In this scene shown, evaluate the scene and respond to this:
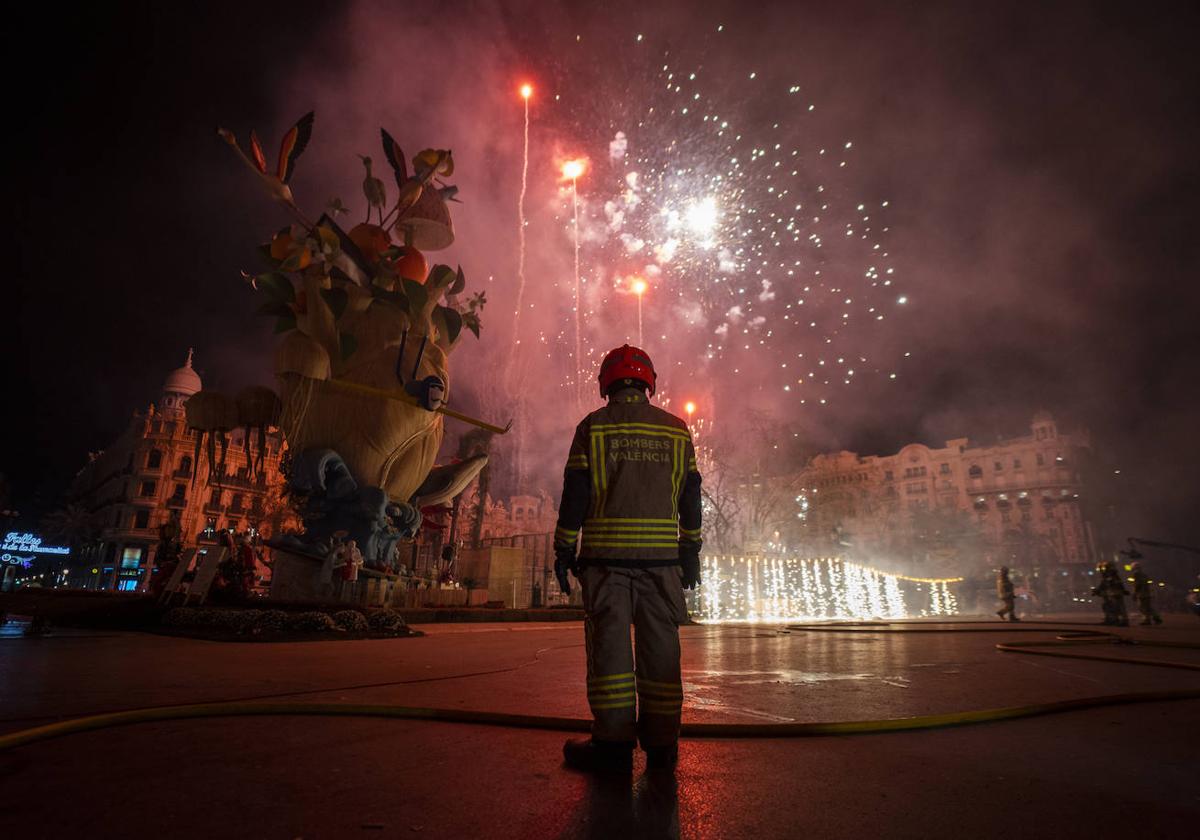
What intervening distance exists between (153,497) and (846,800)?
61644 millimetres

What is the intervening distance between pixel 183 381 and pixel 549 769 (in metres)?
62.8

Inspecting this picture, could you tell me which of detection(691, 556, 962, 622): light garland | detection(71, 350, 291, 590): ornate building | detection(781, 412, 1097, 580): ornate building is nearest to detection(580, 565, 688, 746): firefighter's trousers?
detection(691, 556, 962, 622): light garland

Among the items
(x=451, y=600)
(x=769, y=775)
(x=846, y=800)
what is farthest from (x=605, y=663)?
(x=451, y=600)

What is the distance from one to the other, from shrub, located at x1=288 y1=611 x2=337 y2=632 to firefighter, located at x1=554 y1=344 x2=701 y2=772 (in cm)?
707

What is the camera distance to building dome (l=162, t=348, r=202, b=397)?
51281mm

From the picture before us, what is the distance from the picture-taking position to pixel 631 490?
2846mm

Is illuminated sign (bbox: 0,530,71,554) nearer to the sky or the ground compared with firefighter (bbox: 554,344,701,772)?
nearer to the sky

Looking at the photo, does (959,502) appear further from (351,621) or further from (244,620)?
(244,620)

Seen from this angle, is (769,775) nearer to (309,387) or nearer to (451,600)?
(309,387)

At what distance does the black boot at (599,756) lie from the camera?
231 centimetres

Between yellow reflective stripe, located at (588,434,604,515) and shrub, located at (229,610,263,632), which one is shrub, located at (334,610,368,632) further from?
yellow reflective stripe, located at (588,434,604,515)

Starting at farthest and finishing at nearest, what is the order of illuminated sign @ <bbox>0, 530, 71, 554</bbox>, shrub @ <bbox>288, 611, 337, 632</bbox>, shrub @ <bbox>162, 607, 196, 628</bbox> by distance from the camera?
illuminated sign @ <bbox>0, 530, 71, 554</bbox>
shrub @ <bbox>162, 607, 196, 628</bbox>
shrub @ <bbox>288, 611, 337, 632</bbox>

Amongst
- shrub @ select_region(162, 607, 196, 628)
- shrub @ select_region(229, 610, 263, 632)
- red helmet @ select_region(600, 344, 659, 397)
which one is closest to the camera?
red helmet @ select_region(600, 344, 659, 397)

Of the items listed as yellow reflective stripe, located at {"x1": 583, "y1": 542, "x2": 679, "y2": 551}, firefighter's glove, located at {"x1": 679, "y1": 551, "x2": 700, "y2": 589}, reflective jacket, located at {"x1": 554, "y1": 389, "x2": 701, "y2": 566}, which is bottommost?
firefighter's glove, located at {"x1": 679, "y1": 551, "x2": 700, "y2": 589}
